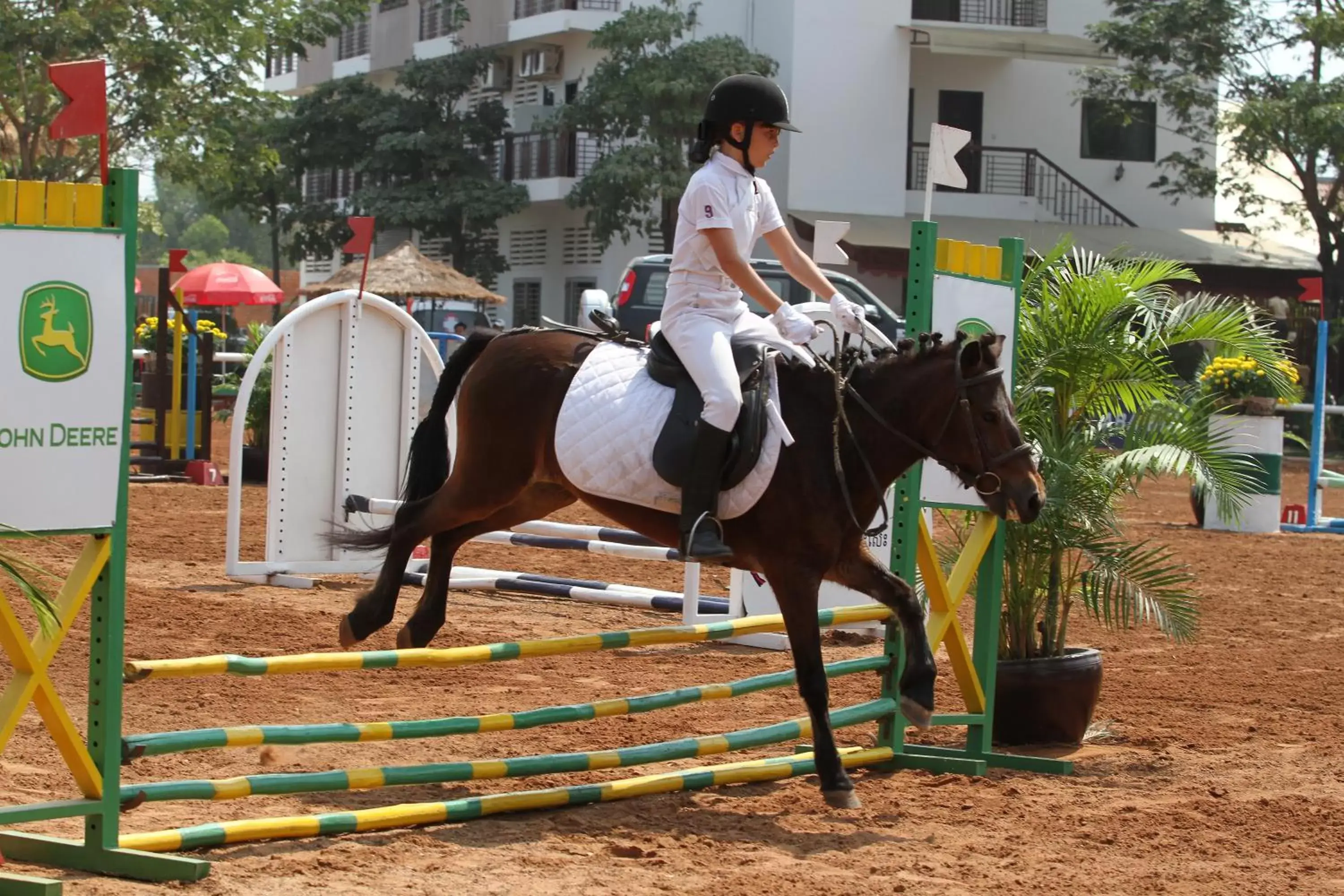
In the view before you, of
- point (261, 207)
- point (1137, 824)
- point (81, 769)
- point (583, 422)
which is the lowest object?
point (1137, 824)

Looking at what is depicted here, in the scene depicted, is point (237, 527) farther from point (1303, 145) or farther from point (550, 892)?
point (1303, 145)

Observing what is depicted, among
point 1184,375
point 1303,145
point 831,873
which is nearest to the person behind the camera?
point 831,873

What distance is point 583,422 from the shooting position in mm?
5660

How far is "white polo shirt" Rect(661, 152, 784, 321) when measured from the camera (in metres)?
5.44

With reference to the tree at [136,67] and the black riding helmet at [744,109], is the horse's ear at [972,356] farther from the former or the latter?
the tree at [136,67]

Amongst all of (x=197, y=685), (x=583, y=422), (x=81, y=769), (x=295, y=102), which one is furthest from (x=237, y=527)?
(x=295, y=102)

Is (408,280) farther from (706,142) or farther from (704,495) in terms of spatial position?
(704,495)

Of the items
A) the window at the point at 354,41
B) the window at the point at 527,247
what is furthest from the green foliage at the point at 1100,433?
the window at the point at 354,41

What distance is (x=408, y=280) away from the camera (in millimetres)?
27656

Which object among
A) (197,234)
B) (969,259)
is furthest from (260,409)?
(197,234)

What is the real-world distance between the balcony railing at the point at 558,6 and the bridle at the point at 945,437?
32.5 m

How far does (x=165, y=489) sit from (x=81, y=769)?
486 inches

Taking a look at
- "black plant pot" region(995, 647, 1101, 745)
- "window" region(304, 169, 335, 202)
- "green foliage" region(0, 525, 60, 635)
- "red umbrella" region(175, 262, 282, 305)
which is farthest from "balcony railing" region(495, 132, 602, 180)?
"green foliage" region(0, 525, 60, 635)

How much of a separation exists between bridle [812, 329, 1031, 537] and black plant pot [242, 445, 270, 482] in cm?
1236
